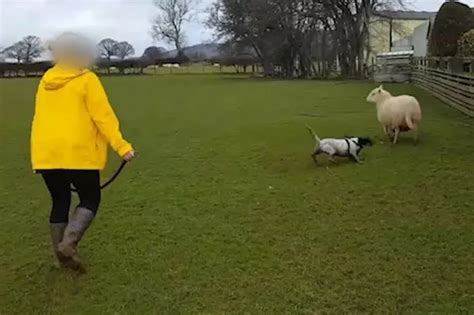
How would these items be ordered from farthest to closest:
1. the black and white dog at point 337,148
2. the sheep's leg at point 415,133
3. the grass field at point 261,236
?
the sheep's leg at point 415,133
the black and white dog at point 337,148
the grass field at point 261,236

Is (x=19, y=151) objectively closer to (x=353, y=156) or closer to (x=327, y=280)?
(x=353, y=156)

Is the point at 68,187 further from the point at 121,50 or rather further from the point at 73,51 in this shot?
the point at 121,50

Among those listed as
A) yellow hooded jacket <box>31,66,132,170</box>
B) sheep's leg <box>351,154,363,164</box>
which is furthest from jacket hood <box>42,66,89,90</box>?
sheep's leg <box>351,154,363,164</box>

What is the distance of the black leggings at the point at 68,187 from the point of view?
479 cm

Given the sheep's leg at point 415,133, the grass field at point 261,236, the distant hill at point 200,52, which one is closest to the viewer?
the grass field at point 261,236

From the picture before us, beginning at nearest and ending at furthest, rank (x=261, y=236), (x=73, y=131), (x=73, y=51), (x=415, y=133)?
(x=73, y=131) < (x=73, y=51) < (x=261, y=236) < (x=415, y=133)

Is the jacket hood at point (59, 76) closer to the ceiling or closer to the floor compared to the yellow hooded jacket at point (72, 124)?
closer to the ceiling

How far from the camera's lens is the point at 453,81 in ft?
61.2

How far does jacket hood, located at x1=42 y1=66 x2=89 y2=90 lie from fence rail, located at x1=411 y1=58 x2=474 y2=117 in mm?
12529

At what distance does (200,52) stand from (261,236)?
7155cm

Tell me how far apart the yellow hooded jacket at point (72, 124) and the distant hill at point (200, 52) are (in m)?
55.8

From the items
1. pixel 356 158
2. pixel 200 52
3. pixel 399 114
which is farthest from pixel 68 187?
pixel 200 52

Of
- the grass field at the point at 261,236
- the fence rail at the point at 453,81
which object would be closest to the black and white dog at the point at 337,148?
the grass field at the point at 261,236

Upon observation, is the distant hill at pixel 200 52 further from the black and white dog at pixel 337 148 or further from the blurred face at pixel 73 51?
the blurred face at pixel 73 51
